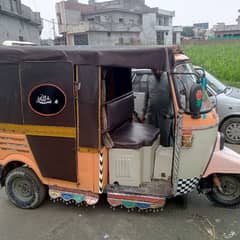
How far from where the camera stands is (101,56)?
3605 mm

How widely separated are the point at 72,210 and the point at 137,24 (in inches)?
2094

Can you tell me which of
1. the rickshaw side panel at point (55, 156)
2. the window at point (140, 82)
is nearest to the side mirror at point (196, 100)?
the rickshaw side panel at point (55, 156)

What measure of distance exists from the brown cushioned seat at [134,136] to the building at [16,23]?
1991 centimetres

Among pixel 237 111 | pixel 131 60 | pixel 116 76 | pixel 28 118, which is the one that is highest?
pixel 131 60

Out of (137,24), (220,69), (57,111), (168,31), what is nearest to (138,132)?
(57,111)

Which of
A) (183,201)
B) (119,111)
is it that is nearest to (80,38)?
(119,111)

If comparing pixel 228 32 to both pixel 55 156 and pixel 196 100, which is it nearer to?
pixel 196 100

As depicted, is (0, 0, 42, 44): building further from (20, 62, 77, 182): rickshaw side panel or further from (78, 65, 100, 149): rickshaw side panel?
(78, 65, 100, 149): rickshaw side panel

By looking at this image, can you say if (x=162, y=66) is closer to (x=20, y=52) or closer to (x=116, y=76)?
(x=116, y=76)

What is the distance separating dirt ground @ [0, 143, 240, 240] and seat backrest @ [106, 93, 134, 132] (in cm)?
129

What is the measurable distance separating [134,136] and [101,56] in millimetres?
1261

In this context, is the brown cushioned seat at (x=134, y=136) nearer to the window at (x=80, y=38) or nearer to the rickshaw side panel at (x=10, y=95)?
the rickshaw side panel at (x=10, y=95)

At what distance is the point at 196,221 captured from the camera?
406cm

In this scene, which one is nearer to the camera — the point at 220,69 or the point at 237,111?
the point at 237,111
